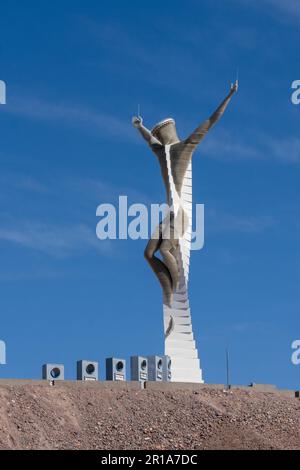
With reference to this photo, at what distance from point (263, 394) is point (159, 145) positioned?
10317mm

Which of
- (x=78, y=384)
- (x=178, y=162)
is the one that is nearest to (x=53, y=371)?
(x=78, y=384)

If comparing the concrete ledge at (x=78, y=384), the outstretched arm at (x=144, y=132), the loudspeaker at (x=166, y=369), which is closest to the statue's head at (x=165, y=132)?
the outstretched arm at (x=144, y=132)

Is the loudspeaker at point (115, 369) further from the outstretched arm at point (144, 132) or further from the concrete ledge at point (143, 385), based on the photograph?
the outstretched arm at point (144, 132)

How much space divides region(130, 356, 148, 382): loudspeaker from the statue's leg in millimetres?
2482

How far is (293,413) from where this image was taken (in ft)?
187

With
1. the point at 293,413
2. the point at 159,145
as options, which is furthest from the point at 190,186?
the point at 293,413

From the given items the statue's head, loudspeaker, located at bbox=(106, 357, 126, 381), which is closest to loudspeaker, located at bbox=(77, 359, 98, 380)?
loudspeaker, located at bbox=(106, 357, 126, 381)

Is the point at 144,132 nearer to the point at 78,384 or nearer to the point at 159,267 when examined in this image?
the point at 159,267

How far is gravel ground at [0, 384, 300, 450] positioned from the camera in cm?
5138

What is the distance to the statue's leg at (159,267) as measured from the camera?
60656mm

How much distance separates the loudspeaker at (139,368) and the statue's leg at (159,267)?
2.48 metres

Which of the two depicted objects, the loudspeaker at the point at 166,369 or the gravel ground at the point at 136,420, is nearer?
the gravel ground at the point at 136,420

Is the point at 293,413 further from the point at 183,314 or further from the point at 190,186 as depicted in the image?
the point at 190,186

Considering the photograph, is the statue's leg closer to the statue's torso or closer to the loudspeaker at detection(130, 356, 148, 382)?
the statue's torso
